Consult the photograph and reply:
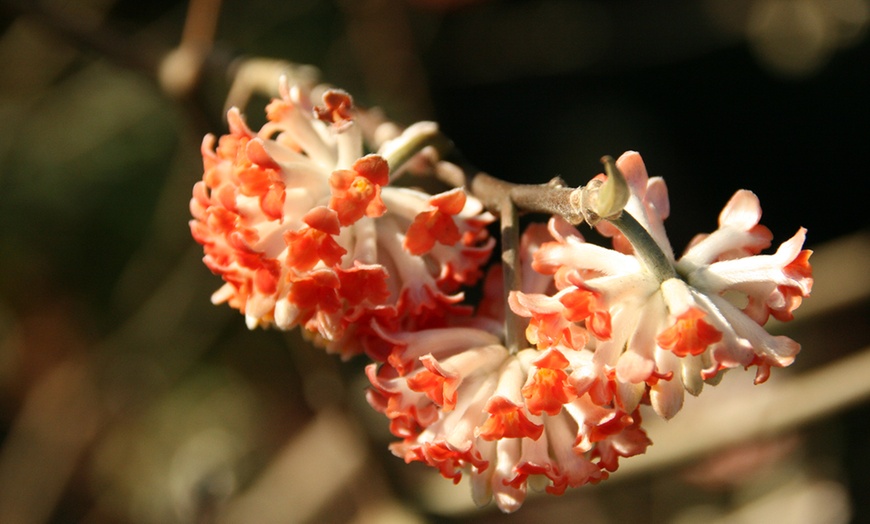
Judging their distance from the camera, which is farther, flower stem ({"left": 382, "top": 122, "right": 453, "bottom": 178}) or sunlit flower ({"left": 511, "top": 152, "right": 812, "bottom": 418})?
flower stem ({"left": 382, "top": 122, "right": 453, "bottom": 178})

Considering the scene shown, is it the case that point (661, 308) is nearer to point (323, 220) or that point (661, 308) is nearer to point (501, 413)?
point (501, 413)

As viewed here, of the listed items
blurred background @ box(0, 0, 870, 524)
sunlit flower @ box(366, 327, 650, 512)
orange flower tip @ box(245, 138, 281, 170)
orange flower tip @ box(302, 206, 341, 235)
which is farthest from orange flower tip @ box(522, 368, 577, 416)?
blurred background @ box(0, 0, 870, 524)

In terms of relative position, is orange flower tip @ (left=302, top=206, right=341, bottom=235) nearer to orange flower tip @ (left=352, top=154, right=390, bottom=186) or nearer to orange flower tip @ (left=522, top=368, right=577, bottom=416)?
orange flower tip @ (left=352, top=154, right=390, bottom=186)

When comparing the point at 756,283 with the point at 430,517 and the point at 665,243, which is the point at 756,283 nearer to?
the point at 665,243

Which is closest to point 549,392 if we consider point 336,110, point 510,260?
point 510,260

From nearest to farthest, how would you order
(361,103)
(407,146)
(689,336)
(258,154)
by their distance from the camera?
(689,336)
(258,154)
(407,146)
(361,103)

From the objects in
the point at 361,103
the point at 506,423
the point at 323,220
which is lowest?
the point at 361,103

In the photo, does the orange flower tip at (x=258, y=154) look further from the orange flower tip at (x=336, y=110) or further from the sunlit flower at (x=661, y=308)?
the sunlit flower at (x=661, y=308)

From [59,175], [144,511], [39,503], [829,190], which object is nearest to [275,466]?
[144,511]
